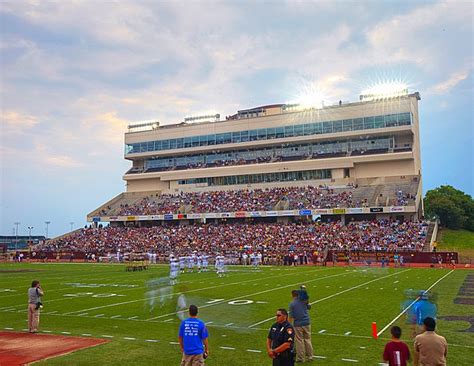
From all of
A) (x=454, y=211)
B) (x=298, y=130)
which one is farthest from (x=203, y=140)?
(x=454, y=211)

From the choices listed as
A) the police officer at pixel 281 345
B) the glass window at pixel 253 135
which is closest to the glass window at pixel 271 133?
the glass window at pixel 253 135

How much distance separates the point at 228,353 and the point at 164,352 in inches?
59.4

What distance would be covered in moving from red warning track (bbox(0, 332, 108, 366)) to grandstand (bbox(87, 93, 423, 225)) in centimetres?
4475

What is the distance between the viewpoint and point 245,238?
54.6 meters

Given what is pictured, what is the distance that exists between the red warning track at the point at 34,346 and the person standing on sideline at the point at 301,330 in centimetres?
531

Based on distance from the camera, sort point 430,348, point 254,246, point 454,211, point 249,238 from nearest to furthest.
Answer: point 430,348, point 254,246, point 249,238, point 454,211

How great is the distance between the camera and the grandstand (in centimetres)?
5844

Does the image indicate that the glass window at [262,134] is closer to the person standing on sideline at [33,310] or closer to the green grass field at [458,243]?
the green grass field at [458,243]

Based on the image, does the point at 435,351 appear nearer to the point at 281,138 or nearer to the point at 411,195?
the point at 411,195

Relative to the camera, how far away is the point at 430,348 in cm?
694

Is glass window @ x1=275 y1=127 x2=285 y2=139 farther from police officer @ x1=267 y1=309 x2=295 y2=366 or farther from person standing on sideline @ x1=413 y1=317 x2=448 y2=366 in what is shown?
person standing on sideline @ x1=413 y1=317 x2=448 y2=366

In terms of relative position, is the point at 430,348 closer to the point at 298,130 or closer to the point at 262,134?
the point at 298,130

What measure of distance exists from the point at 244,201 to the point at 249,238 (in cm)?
1011

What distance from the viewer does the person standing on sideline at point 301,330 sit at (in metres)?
10.5
